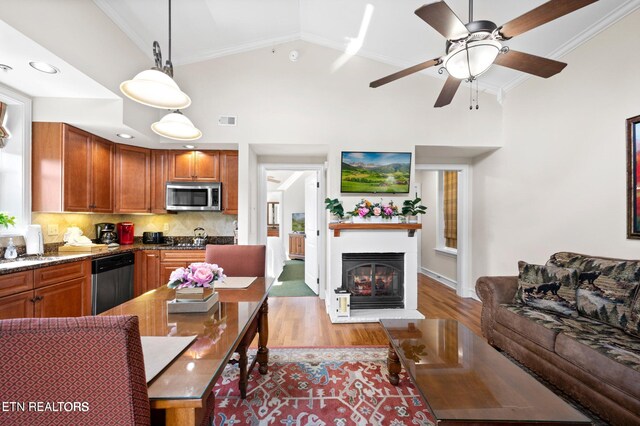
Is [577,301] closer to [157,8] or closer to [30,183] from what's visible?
[157,8]

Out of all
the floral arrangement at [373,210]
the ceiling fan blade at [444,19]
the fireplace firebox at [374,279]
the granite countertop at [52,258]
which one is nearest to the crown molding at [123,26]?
the granite countertop at [52,258]

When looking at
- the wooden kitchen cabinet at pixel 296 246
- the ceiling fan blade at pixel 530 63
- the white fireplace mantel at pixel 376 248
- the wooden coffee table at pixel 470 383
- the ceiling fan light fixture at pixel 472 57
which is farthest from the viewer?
the wooden kitchen cabinet at pixel 296 246

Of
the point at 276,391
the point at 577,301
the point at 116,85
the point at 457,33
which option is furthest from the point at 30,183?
the point at 577,301

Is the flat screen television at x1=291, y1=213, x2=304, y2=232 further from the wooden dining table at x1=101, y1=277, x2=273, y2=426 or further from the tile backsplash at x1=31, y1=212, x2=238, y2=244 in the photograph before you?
the wooden dining table at x1=101, y1=277, x2=273, y2=426

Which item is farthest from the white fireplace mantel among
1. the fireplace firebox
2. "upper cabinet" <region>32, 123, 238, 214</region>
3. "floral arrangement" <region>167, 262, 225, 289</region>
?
"floral arrangement" <region>167, 262, 225, 289</region>

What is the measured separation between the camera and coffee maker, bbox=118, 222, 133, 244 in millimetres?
3787

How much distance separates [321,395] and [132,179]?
12.0 feet

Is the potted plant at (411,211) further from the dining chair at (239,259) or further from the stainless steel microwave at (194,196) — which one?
the stainless steel microwave at (194,196)

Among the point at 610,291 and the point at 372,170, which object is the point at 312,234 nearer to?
the point at 372,170

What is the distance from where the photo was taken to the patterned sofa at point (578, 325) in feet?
4.95

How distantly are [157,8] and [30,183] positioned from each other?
7.32 ft

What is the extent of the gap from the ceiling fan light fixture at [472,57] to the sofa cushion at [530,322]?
189 centimetres

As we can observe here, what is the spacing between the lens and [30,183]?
108 inches

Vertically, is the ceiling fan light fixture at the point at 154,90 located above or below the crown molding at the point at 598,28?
below
